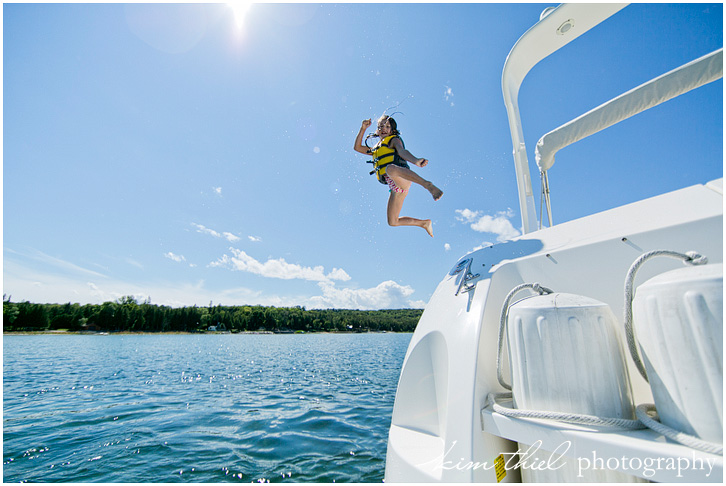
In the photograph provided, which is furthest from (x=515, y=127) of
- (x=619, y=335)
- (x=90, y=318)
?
(x=90, y=318)

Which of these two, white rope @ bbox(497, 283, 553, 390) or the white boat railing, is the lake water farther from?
the white boat railing

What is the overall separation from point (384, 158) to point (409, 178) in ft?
1.27

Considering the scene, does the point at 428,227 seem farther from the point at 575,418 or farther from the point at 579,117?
the point at 575,418

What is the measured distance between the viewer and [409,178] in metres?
2.90

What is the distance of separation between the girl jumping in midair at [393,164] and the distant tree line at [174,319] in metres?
60.8

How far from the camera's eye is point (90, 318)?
7638 centimetres

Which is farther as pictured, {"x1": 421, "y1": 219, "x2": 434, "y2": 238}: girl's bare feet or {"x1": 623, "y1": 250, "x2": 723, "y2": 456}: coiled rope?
{"x1": 421, "y1": 219, "x2": 434, "y2": 238}: girl's bare feet

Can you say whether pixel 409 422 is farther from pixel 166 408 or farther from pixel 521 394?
pixel 166 408

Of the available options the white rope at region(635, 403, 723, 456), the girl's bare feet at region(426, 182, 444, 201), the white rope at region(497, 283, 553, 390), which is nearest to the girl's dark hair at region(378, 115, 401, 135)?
the girl's bare feet at region(426, 182, 444, 201)

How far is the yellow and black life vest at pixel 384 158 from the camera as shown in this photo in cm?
309

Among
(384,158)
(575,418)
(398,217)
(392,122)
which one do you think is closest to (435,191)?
(384,158)

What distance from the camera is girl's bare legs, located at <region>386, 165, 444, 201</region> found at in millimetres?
2690

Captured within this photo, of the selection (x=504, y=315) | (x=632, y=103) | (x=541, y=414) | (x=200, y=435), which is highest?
(x=632, y=103)

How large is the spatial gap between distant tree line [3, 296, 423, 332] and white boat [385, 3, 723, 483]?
62.1 meters
